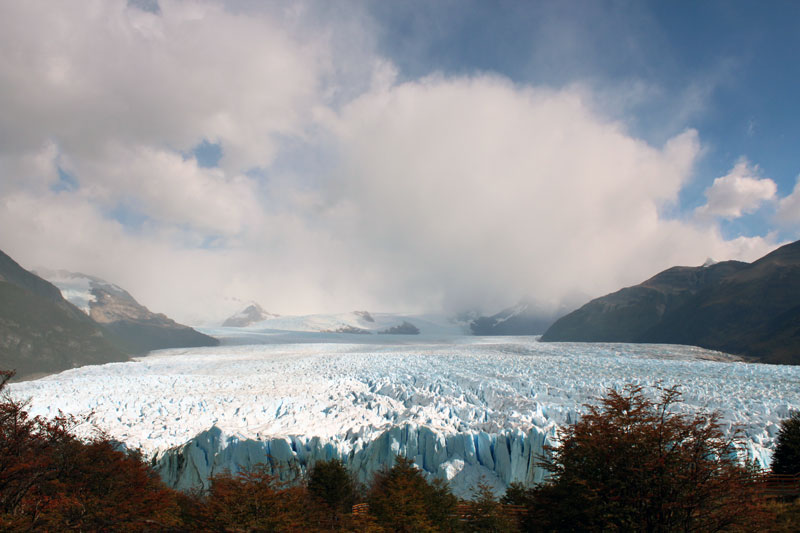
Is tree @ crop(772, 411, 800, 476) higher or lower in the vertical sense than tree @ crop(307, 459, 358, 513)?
higher

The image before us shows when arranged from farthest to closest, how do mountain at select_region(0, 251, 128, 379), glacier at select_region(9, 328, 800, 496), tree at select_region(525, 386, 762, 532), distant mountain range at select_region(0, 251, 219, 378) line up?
distant mountain range at select_region(0, 251, 219, 378), mountain at select_region(0, 251, 128, 379), glacier at select_region(9, 328, 800, 496), tree at select_region(525, 386, 762, 532)

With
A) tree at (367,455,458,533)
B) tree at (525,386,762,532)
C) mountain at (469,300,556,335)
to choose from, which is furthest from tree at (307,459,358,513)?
mountain at (469,300,556,335)

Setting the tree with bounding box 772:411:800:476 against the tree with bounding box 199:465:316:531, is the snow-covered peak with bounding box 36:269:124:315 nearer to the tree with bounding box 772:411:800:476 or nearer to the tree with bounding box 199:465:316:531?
the tree with bounding box 199:465:316:531

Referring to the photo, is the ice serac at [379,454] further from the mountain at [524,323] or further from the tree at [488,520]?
the mountain at [524,323]

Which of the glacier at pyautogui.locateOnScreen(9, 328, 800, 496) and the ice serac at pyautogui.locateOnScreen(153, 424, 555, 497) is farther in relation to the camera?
the glacier at pyautogui.locateOnScreen(9, 328, 800, 496)

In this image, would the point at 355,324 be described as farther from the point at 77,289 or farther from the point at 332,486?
the point at 332,486

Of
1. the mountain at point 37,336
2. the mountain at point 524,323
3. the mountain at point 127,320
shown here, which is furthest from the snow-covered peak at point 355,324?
the mountain at point 37,336

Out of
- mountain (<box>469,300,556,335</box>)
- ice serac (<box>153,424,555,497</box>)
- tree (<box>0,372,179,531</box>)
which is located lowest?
ice serac (<box>153,424,555,497</box>)
